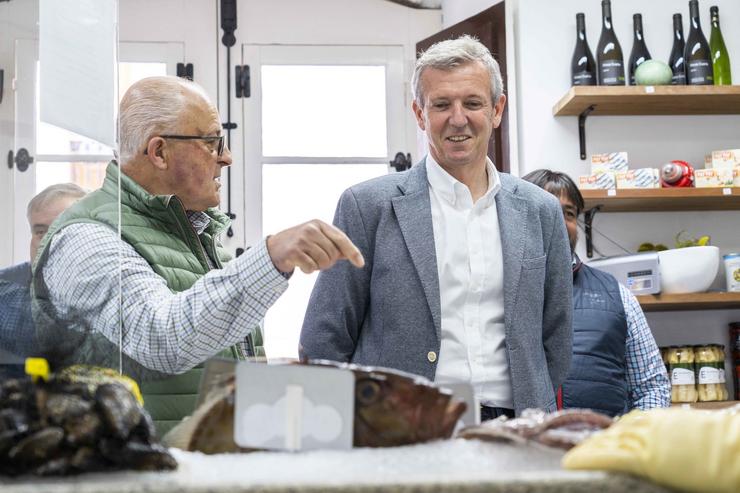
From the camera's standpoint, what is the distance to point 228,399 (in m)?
0.90

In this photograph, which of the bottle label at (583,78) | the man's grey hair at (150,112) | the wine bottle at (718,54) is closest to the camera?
the man's grey hair at (150,112)

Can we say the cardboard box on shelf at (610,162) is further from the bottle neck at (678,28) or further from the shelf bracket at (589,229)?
the bottle neck at (678,28)

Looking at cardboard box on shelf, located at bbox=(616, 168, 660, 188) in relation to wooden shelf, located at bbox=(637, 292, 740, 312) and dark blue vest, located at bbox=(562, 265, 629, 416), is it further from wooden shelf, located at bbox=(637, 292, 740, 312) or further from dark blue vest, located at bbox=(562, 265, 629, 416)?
dark blue vest, located at bbox=(562, 265, 629, 416)

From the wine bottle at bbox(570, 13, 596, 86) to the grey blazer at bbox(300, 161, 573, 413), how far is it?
2332 millimetres

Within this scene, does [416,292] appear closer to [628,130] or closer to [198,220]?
[198,220]

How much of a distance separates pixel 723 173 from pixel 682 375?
2.96 ft

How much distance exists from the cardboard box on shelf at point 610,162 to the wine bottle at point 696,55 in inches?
20.1

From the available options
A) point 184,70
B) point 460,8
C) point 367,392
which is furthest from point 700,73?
point 367,392

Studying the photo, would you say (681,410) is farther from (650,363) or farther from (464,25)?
(464,25)

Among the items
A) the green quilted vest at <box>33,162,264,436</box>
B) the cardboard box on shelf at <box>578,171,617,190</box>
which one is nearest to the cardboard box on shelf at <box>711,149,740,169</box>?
the cardboard box on shelf at <box>578,171,617,190</box>

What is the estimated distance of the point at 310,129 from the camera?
4.98 metres

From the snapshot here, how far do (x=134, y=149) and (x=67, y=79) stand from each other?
72 centimetres

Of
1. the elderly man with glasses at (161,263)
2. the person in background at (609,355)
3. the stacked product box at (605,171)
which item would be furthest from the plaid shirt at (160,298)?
the stacked product box at (605,171)

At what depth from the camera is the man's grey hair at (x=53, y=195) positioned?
117cm
